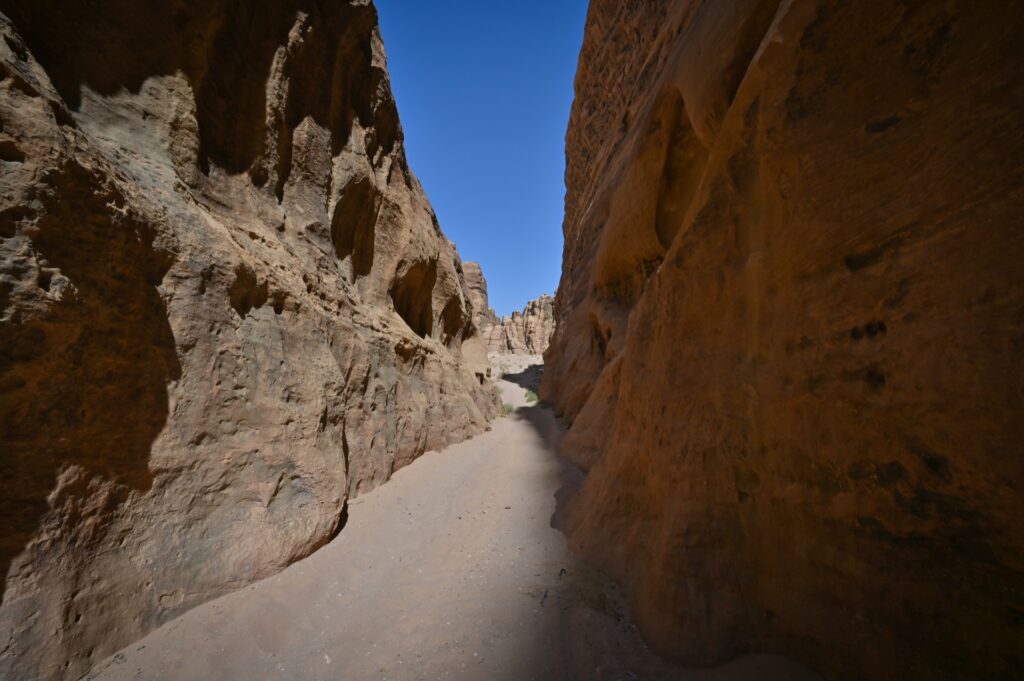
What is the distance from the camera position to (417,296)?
8680mm

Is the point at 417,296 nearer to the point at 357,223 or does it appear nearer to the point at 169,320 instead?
the point at 357,223

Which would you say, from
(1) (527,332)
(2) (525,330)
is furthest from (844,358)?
(2) (525,330)

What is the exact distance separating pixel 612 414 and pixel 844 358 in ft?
12.2

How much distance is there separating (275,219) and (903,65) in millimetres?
5947

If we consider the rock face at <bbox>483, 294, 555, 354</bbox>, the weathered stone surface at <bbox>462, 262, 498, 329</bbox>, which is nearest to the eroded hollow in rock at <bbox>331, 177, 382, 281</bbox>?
the weathered stone surface at <bbox>462, 262, 498, 329</bbox>

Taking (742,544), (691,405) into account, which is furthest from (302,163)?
(742,544)

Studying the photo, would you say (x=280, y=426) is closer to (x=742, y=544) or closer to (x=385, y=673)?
(x=385, y=673)

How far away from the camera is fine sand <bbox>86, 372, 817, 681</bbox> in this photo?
2.33 m

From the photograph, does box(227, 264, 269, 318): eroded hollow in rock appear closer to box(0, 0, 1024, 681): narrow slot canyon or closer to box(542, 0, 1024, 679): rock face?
box(0, 0, 1024, 681): narrow slot canyon

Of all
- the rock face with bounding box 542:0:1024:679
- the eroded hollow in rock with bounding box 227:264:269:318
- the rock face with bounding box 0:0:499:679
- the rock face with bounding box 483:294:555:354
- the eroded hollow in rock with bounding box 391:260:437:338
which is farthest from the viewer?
the rock face with bounding box 483:294:555:354

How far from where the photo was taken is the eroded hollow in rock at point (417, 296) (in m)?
7.88

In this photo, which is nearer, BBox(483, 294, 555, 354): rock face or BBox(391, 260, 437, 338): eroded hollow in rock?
BBox(391, 260, 437, 338): eroded hollow in rock

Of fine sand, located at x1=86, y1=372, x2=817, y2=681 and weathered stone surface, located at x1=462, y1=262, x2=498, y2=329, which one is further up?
weathered stone surface, located at x1=462, y1=262, x2=498, y2=329

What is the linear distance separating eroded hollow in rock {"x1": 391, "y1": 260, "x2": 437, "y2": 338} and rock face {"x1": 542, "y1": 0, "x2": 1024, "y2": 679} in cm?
593
